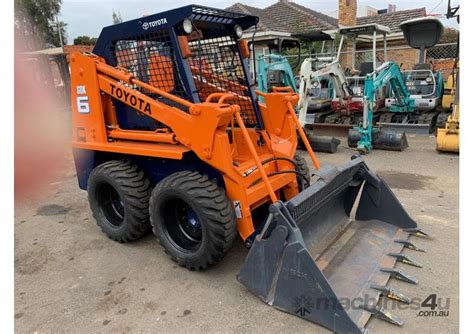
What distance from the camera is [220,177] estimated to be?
3119 millimetres

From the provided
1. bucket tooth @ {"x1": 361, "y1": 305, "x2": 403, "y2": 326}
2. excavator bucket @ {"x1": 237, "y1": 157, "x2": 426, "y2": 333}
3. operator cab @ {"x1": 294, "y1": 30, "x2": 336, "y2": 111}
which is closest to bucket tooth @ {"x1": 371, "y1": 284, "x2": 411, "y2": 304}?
excavator bucket @ {"x1": 237, "y1": 157, "x2": 426, "y2": 333}

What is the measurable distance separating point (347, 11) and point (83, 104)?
15048mm

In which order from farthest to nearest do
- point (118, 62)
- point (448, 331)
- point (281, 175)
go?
point (118, 62)
point (281, 175)
point (448, 331)

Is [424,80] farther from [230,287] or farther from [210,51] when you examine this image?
[230,287]

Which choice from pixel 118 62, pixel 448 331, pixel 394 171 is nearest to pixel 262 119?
pixel 118 62

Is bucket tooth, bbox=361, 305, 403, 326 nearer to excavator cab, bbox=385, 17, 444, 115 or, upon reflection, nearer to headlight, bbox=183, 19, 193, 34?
headlight, bbox=183, 19, 193, 34

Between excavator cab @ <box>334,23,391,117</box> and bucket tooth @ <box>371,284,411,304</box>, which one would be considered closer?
bucket tooth @ <box>371,284,411,304</box>

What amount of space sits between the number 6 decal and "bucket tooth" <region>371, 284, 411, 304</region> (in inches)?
130

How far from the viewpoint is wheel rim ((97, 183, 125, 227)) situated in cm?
397

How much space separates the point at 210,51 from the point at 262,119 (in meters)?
0.93

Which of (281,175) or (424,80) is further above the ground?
(424,80)

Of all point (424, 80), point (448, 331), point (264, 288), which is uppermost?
point (424, 80)

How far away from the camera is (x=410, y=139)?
8.08 meters

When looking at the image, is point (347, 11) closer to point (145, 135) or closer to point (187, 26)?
point (187, 26)
